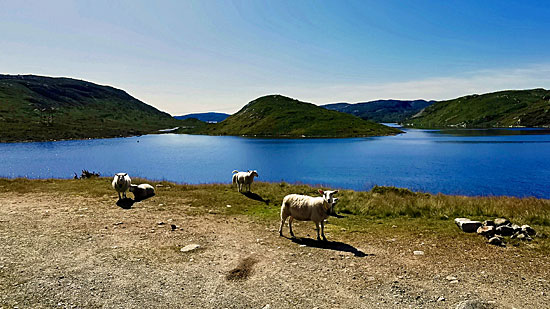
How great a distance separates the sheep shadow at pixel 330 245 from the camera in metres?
11.4

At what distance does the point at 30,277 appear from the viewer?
347 inches

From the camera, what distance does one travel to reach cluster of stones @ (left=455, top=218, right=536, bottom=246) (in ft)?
38.6

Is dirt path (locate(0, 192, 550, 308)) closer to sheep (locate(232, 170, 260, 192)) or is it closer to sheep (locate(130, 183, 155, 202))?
sheep (locate(130, 183, 155, 202))

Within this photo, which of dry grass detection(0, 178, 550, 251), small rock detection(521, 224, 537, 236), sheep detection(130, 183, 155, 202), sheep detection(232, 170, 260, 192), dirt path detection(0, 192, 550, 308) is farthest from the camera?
sheep detection(232, 170, 260, 192)

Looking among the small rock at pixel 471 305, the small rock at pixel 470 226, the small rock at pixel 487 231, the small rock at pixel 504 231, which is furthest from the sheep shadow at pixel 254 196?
the small rock at pixel 471 305

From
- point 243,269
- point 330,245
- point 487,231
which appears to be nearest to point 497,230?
point 487,231

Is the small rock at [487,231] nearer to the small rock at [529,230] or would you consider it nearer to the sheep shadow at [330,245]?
the small rock at [529,230]

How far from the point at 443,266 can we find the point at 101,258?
12051mm

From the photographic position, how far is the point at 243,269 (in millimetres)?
9641

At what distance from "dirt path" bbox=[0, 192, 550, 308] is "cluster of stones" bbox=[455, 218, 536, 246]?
2.64ft

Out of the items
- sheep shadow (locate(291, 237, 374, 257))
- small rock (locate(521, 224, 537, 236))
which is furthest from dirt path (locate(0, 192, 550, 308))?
small rock (locate(521, 224, 537, 236))

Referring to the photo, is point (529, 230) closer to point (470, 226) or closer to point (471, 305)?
point (470, 226)

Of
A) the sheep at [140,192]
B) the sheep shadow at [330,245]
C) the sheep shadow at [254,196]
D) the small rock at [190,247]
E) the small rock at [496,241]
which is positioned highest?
the sheep at [140,192]

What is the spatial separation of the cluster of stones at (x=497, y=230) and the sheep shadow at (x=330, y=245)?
5.49m
